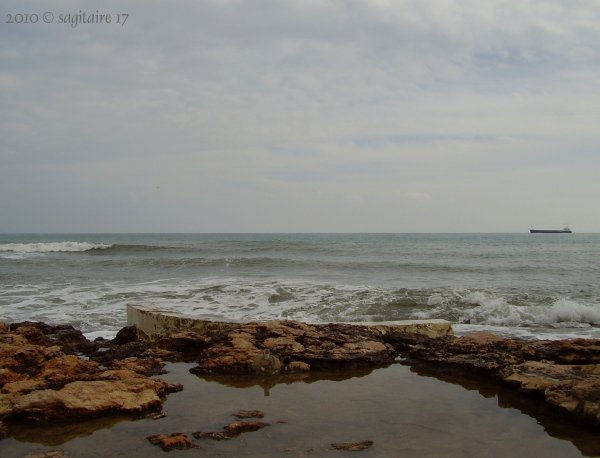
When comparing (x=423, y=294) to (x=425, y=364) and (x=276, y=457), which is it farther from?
(x=276, y=457)

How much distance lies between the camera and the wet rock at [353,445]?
296 cm

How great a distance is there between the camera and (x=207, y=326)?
6.25m

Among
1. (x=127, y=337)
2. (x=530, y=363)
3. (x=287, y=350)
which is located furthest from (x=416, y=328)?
(x=127, y=337)

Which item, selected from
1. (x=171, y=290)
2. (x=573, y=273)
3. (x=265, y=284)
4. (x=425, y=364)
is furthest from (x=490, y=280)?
(x=425, y=364)

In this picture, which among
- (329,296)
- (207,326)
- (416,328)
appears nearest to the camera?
(416,328)

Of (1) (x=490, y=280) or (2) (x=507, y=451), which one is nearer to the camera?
(2) (x=507, y=451)

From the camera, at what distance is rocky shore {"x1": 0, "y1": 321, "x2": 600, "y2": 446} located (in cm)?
353

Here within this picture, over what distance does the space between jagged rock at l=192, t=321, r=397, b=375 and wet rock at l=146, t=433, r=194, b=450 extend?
1.58 meters

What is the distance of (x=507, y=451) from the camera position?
9.66 ft

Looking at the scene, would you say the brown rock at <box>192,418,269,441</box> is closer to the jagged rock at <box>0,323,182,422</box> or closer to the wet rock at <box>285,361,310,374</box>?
the jagged rock at <box>0,323,182,422</box>

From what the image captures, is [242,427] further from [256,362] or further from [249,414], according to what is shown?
[256,362]

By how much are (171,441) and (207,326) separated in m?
3.25

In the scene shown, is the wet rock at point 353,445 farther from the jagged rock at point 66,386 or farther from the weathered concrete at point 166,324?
the weathered concrete at point 166,324

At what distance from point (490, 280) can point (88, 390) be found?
1436 centimetres
